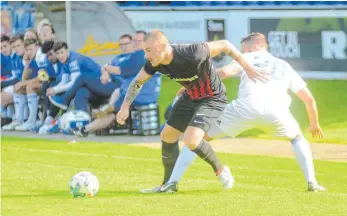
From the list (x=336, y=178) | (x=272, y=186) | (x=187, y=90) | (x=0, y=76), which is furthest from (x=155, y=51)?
(x=0, y=76)

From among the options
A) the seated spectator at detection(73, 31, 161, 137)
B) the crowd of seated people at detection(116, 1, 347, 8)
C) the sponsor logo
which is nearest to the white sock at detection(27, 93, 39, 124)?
the seated spectator at detection(73, 31, 161, 137)

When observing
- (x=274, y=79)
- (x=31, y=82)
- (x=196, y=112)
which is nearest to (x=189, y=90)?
(x=196, y=112)

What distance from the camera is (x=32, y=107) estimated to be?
2091cm

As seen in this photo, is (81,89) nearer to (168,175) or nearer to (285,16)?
(285,16)

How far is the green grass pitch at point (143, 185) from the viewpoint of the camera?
11.1 metres

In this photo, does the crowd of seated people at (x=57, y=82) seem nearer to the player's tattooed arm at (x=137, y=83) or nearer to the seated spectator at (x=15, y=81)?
the seated spectator at (x=15, y=81)

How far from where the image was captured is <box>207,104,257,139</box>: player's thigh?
40.8 ft

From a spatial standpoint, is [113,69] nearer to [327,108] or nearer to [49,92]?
[49,92]

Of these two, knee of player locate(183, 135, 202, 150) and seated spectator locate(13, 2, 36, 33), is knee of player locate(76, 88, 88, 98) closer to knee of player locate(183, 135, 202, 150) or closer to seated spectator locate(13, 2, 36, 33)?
knee of player locate(183, 135, 202, 150)

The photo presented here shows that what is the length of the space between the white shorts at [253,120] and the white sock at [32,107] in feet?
29.0

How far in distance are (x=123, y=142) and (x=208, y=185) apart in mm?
5421

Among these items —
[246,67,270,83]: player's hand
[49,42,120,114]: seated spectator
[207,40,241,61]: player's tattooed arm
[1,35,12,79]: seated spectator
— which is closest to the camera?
[246,67,270,83]: player's hand

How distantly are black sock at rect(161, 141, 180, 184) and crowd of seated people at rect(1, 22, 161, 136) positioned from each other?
19.9 ft

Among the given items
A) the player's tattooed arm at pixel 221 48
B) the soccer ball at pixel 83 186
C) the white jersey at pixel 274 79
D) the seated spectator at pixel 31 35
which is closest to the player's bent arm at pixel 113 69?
the seated spectator at pixel 31 35
